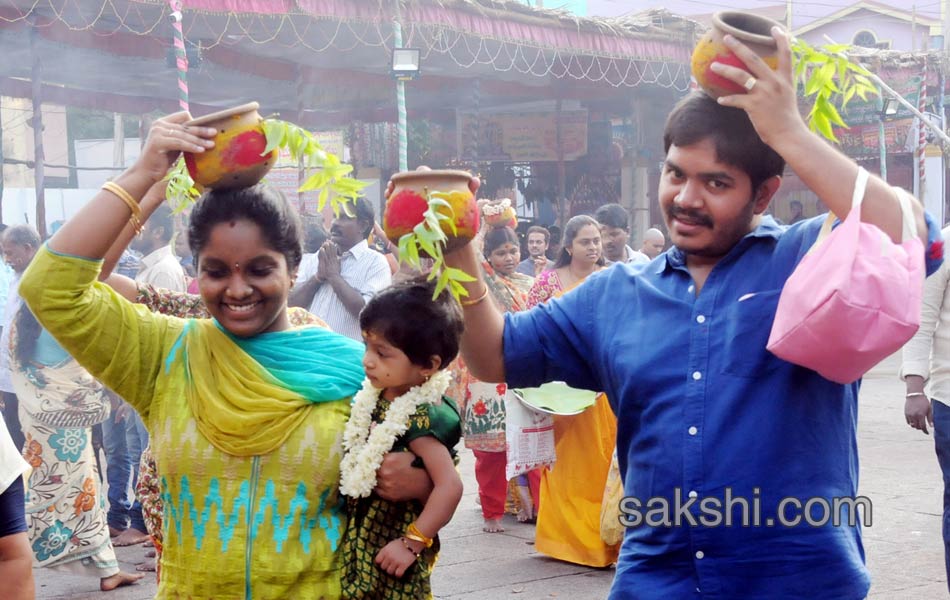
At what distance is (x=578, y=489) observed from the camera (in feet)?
21.3

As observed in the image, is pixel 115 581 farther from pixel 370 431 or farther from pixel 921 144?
pixel 921 144

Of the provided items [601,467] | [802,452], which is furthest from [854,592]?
[601,467]

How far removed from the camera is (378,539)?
2.63 meters

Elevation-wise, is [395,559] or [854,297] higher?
[854,297]

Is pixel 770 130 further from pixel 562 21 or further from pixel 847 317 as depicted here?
pixel 562 21

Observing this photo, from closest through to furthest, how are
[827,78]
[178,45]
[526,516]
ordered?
1. [827,78]
2. [526,516]
3. [178,45]

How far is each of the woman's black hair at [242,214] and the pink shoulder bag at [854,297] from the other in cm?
113

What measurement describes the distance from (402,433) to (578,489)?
13.1 ft

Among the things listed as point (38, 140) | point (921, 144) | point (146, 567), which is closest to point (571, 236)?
point (146, 567)

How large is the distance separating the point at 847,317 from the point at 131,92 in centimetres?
1444

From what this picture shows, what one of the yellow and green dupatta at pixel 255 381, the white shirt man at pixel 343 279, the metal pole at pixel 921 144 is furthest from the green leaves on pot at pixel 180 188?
the metal pole at pixel 921 144

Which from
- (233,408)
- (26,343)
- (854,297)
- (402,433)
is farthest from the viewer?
(26,343)

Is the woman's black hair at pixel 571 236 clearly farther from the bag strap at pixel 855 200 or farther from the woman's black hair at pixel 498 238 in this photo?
the bag strap at pixel 855 200

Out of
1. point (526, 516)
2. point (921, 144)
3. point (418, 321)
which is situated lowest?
point (526, 516)
